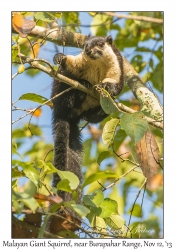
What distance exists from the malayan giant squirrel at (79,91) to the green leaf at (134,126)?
151 cm

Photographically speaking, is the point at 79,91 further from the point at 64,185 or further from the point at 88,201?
the point at 64,185

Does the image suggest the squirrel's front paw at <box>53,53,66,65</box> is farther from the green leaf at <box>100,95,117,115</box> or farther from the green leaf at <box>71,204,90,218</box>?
the green leaf at <box>71,204,90,218</box>

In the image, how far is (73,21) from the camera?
5.25 metres

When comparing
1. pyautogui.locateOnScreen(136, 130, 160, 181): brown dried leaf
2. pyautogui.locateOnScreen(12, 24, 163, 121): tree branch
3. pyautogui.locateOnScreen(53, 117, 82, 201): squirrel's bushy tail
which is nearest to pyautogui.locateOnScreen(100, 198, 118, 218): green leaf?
pyautogui.locateOnScreen(136, 130, 160, 181): brown dried leaf

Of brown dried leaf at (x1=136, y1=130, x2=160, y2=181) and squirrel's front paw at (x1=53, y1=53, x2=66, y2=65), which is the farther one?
squirrel's front paw at (x1=53, y1=53, x2=66, y2=65)

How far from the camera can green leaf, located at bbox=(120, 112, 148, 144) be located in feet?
9.30

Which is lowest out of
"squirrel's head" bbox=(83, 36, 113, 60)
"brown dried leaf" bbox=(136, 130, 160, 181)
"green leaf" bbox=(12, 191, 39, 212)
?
"green leaf" bbox=(12, 191, 39, 212)

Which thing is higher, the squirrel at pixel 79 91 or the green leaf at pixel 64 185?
the squirrel at pixel 79 91

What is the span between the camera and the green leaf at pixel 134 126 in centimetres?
283

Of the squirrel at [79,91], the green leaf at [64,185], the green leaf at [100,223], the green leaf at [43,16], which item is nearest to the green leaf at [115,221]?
the green leaf at [100,223]

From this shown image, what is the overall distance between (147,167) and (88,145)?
2311 mm

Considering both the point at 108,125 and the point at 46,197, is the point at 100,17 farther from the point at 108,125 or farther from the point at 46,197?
the point at 46,197

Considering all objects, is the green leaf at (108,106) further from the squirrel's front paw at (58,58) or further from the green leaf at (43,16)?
the squirrel's front paw at (58,58)

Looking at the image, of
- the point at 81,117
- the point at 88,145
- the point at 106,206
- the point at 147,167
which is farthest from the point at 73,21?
the point at 106,206
